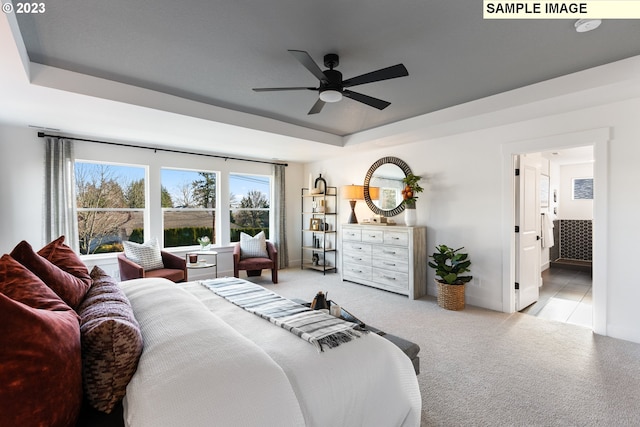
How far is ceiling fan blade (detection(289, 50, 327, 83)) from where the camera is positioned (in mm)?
1921

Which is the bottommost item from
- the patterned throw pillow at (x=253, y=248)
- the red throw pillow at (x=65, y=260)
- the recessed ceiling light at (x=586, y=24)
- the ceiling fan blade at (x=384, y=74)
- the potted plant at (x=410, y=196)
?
the patterned throw pillow at (x=253, y=248)

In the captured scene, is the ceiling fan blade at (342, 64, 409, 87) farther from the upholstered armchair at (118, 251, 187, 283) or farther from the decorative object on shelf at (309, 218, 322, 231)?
the decorative object on shelf at (309, 218, 322, 231)

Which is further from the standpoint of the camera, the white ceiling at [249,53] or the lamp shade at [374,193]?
the lamp shade at [374,193]

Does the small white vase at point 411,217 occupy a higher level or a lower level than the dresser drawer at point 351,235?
higher

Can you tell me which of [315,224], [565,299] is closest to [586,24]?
[565,299]

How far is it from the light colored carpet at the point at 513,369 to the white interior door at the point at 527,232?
48 centimetres

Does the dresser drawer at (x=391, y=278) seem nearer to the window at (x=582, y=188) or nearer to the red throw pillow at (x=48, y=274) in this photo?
the red throw pillow at (x=48, y=274)

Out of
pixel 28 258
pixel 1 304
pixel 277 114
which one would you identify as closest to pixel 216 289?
pixel 28 258

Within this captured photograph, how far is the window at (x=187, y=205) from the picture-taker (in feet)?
17.2

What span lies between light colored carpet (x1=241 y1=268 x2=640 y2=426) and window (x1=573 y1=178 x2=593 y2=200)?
195 inches

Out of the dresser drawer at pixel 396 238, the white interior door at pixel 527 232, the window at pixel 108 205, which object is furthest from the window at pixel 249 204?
the white interior door at pixel 527 232

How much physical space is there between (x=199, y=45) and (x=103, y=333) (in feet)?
7.06

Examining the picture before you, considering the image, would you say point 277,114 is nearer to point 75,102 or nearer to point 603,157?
point 75,102

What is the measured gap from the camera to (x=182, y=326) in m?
1.45
